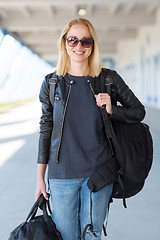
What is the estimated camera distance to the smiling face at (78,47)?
6.59 feet

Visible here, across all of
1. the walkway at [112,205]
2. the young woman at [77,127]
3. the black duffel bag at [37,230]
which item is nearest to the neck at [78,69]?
the young woman at [77,127]

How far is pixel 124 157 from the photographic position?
203 cm

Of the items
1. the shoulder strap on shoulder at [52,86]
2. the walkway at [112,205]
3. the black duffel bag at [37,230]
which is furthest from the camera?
the walkway at [112,205]

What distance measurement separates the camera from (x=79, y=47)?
1.99 meters

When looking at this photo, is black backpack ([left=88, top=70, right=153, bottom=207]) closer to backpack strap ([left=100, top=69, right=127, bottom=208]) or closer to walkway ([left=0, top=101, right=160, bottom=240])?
backpack strap ([left=100, top=69, right=127, bottom=208])

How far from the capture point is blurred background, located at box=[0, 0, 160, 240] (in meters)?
3.96

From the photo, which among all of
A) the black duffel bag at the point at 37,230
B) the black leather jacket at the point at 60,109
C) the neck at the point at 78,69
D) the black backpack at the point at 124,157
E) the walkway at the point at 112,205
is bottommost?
the walkway at the point at 112,205

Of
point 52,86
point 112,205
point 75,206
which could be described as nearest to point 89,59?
point 52,86

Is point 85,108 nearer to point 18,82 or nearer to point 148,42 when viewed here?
point 148,42

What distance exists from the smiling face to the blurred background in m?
2.17

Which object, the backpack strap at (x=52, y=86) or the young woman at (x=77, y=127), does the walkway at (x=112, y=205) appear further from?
the backpack strap at (x=52, y=86)

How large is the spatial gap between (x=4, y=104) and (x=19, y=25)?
33.4 feet

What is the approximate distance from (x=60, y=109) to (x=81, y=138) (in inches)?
8.8

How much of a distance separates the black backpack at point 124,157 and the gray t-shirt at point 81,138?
5 cm
